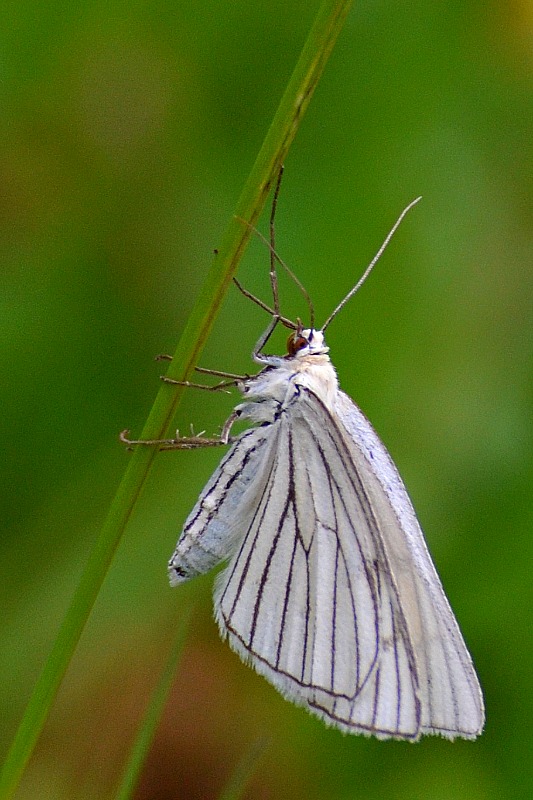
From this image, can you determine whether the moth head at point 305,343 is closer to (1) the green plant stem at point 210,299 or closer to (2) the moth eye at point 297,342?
(2) the moth eye at point 297,342

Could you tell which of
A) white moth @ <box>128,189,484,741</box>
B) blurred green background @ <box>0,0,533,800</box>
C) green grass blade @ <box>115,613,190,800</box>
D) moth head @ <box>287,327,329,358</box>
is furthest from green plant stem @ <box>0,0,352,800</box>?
blurred green background @ <box>0,0,533,800</box>

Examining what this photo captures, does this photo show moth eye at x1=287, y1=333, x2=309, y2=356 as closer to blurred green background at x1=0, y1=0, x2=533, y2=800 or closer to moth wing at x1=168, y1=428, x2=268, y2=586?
moth wing at x1=168, y1=428, x2=268, y2=586

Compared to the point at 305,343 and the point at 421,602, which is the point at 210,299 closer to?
the point at 305,343

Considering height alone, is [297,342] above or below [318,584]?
above

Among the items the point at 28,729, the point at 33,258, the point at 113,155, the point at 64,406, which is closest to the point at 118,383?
the point at 64,406

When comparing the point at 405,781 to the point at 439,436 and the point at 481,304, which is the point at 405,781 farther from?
the point at 481,304

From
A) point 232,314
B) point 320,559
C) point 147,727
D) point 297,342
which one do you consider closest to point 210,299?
point 147,727
